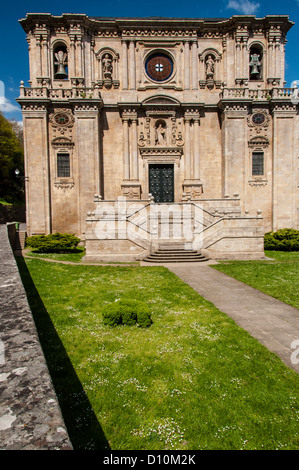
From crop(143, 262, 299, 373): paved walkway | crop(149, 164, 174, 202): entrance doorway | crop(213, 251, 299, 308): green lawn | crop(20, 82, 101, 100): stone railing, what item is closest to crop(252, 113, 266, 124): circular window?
crop(149, 164, 174, 202): entrance doorway

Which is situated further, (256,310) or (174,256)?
(174,256)

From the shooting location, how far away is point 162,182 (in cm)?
2555

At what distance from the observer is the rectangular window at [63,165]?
974 inches

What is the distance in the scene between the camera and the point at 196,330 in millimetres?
6910

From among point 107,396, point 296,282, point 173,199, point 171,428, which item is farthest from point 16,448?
point 173,199

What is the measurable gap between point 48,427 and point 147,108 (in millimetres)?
25784

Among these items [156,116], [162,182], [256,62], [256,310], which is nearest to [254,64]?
[256,62]

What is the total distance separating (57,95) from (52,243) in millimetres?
12895

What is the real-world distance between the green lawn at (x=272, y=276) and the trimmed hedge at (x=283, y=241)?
337 centimetres

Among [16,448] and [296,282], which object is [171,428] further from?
[296,282]

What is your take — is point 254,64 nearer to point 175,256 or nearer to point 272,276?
point 175,256

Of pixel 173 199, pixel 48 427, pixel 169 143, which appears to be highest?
pixel 169 143

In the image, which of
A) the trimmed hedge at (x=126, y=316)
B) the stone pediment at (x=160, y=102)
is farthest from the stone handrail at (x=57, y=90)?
the trimmed hedge at (x=126, y=316)

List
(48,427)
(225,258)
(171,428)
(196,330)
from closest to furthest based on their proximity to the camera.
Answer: (48,427) < (171,428) < (196,330) < (225,258)
